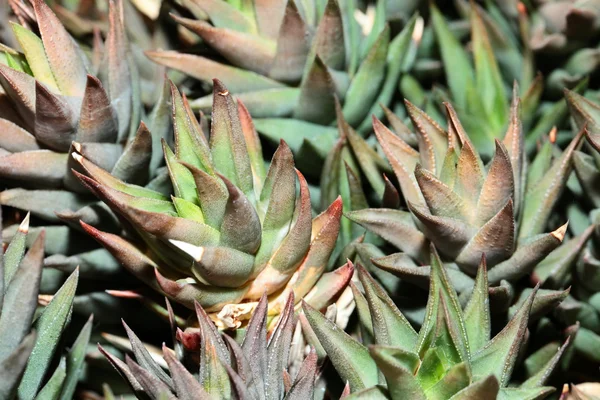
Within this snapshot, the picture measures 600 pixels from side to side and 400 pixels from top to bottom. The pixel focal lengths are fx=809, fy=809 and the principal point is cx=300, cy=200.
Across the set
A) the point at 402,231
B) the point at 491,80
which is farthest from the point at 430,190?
the point at 491,80

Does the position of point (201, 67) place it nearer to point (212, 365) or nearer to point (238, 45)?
point (238, 45)

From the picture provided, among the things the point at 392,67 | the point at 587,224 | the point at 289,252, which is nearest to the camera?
the point at 289,252

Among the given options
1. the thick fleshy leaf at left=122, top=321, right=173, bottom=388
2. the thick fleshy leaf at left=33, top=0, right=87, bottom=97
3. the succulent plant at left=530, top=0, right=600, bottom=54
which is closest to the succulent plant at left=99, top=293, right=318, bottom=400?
the thick fleshy leaf at left=122, top=321, right=173, bottom=388

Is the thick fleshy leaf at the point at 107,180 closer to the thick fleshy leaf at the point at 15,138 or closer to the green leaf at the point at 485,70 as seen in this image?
the thick fleshy leaf at the point at 15,138

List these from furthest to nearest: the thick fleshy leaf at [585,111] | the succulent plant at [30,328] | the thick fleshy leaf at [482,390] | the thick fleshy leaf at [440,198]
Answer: the thick fleshy leaf at [585,111], the thick fleshy leaf at [440,198], the succulent plant at [30,328], the thick fleshy leaf at [482,390]

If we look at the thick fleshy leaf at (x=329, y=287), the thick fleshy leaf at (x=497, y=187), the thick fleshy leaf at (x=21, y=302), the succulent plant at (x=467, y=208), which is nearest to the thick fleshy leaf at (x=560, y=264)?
the succulent plant at (x=467, y=208)

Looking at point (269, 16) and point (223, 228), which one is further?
point (269, 16)

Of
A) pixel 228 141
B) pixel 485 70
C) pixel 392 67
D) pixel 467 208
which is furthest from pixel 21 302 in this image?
pixel 485 70

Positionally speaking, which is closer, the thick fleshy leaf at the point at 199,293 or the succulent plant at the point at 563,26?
the thick fleshy leaf at the point at 199,293
